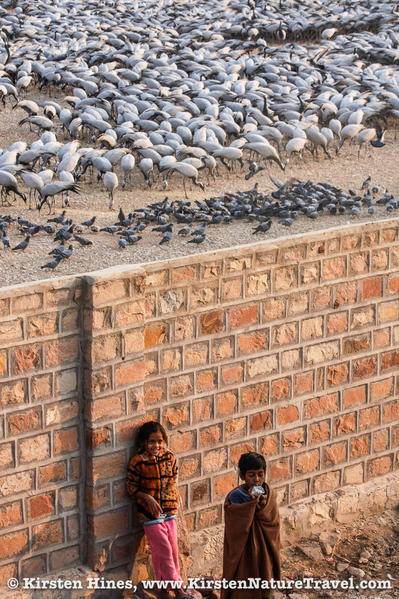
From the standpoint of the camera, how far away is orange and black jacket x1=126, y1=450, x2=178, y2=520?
A: 18.4 feet

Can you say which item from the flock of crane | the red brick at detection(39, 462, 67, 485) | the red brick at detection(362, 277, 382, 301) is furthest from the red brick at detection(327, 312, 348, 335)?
the flock of crane

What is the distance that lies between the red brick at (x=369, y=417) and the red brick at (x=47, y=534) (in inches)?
94.9

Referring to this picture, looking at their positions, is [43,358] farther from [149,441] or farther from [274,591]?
[274,591]

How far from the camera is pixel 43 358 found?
529cm

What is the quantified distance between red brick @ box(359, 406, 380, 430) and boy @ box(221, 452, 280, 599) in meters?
1.68

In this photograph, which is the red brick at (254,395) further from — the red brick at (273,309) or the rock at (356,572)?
the rock at (356,572)

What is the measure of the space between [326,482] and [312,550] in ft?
1.55

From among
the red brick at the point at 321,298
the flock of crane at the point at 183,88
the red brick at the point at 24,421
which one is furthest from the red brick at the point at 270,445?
the flock of crane at the point at 183,88

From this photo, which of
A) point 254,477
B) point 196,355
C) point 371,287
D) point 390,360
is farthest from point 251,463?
point 390,360

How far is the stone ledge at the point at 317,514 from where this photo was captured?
20.3 feet

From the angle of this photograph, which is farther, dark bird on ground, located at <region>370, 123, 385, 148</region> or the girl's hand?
dark bird on ground, located at <region>370, 123, 385, 148</region>

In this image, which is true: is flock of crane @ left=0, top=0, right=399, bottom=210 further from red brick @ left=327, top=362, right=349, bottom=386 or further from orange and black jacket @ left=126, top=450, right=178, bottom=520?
orange and black jacket @ left=126, top=450, right=178, bottom=520

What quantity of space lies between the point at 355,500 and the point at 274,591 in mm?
1532

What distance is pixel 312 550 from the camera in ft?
21.8
